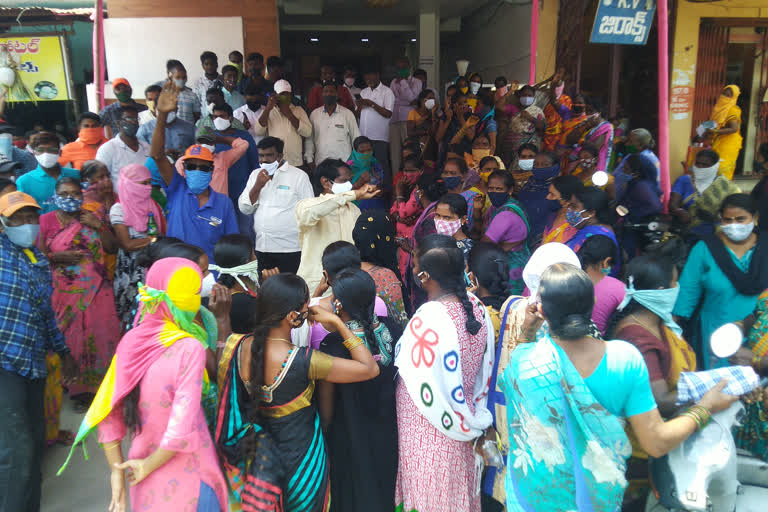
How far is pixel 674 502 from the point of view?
1981mm

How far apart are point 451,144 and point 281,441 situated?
531 cm

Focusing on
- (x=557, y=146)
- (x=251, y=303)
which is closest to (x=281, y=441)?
(x=251, y=303)

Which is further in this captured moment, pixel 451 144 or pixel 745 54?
pixel 745 54

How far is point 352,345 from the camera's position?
7.52 ft

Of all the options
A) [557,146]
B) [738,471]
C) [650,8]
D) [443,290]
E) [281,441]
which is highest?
[650,8]

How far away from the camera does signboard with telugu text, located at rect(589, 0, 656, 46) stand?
501 centimetres

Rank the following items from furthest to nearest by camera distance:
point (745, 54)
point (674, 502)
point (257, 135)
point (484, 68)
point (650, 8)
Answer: point (484, 68)
point (745, 54)
point (257, 135)
point (650, 8)
point (674, 502)

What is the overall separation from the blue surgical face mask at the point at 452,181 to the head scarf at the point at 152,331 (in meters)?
3.09

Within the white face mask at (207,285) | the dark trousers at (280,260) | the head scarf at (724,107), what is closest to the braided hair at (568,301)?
the white face mask at (207,285)

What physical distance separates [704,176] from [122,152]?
593 cm

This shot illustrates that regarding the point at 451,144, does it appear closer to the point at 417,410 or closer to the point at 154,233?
the point at 154,233

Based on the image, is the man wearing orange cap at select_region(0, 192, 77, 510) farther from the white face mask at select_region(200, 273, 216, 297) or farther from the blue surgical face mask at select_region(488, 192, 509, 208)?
the blue surgical face mask at select_region(488, 192, 509, 208)

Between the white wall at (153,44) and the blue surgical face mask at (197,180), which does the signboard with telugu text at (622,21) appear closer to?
the blue surgical face mask at (197,180)

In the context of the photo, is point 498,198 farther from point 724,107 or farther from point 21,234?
point 724,107
